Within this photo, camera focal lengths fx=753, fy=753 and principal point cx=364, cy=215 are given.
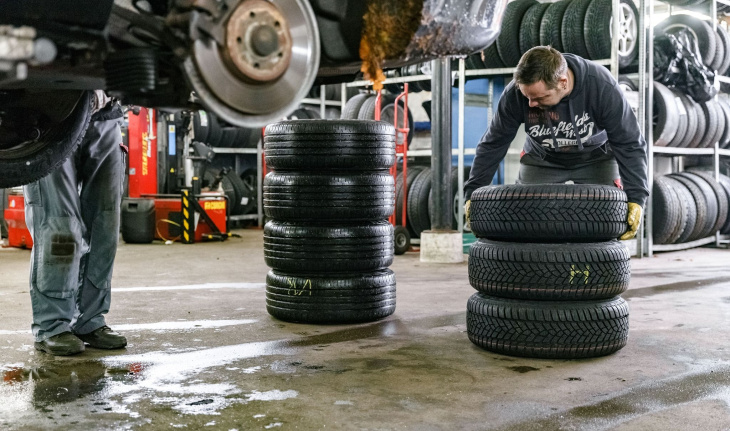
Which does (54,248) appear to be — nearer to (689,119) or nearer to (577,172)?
(577,172)

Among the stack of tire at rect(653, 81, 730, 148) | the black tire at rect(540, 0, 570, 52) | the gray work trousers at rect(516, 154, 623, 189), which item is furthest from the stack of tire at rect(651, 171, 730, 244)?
the gray work trousers at rect(516, 154, 623, 189)

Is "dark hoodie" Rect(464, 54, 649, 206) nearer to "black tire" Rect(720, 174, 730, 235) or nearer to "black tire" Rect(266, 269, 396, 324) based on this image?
"black tire" Rect(266, 269, 396, 324)

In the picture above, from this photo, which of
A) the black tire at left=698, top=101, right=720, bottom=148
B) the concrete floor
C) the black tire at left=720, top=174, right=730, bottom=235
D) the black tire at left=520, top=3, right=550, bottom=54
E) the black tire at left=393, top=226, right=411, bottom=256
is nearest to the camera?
the concrete floor

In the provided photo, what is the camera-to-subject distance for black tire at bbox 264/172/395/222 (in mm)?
3803

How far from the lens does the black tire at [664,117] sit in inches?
293

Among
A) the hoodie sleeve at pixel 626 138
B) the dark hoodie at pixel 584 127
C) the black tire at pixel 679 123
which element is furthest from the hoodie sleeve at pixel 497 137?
the black tire at pixel 679 123

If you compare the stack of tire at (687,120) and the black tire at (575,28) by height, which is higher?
the black tire at (575,28)

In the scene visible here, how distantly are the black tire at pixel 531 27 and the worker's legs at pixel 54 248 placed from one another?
5303 millimetres

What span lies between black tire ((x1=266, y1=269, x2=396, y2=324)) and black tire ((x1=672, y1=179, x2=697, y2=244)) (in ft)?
16.1

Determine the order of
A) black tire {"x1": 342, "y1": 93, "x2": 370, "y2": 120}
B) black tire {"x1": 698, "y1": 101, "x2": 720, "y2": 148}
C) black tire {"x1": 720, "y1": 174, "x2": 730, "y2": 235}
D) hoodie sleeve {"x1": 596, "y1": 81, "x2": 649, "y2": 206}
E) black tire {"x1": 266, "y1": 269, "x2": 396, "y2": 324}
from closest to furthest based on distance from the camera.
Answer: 1. hoodie sleeve {"x1": 596, "y1": 81, "x2": 649, "y2": 206}
2. black tire {"x1": 266, "y1": 269, "x2": 396, "y2": 324}
3. black tire {"x1": 698, "y1": 101, "x2": 720, "y2": 148}
4. black tire {"x1": 720, "y1": 174, "x2": 730, "y2": 235}
5. black tire {"x1": 342, "y1": 93, "x2": 370, "y2": 120}

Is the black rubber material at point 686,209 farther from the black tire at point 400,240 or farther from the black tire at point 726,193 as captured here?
the black tire at point 400,240

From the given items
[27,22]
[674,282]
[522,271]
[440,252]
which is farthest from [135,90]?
[440,252]

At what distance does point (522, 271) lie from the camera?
307cm

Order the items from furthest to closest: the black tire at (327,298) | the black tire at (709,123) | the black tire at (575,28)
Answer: the black tire at (709,123) < the black tire at (575,28) < the black tire at (327,298)
